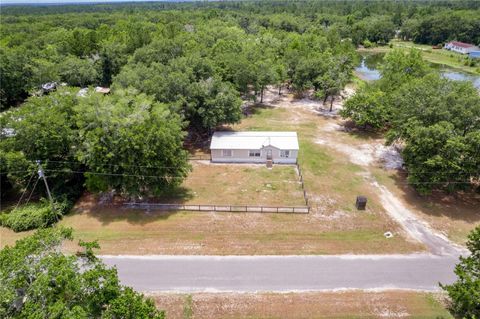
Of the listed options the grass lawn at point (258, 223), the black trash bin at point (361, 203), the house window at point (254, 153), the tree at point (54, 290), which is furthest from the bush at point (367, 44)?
the tree at point (54, 290)

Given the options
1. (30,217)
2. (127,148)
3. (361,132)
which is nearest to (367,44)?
(361,132)

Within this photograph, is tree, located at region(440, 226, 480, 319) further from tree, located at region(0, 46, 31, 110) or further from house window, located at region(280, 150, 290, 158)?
tree, located at region(0, 46, 31, 110)

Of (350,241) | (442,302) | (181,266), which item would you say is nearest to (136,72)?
(181,266)

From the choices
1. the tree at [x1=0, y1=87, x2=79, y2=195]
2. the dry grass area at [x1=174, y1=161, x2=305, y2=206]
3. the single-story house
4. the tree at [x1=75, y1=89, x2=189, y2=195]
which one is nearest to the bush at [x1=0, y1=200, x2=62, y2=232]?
the tree at [x1=0, y1=87, x2=79, y2=195]

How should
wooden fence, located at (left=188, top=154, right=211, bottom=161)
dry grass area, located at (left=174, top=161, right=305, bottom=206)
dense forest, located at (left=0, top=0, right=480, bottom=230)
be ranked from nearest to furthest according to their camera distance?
dense forest, located at (left=0, top=0, right=480, bottom=230) < dry grass area, located at (left=174, top=161, right=305, bottom=206) < wooden fence, located at (left=188, top=154, right=211, bottom=161)

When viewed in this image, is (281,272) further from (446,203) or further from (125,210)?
(446,203)

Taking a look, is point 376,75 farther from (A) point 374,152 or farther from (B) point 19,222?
(B) point 19,222

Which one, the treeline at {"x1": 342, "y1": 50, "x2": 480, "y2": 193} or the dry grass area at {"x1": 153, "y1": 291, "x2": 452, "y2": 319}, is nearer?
the dry grass area at {"x1": 153, "y1": 291, "x2": 452, "y2": 319}
